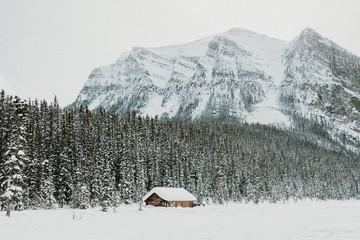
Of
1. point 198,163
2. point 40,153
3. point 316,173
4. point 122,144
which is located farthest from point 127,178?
point 316,173

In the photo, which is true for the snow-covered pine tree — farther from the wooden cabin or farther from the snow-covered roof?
the wooden cabin

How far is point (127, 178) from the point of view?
75.3 m

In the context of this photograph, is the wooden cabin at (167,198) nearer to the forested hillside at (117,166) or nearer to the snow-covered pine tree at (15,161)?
the forested hillside at (117,166)

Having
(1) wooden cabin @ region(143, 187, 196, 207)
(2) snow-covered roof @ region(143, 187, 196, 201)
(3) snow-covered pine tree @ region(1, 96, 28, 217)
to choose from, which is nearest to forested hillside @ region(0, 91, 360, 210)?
(3) snow-covered pine tree @ region(1, 96, 28, 217)

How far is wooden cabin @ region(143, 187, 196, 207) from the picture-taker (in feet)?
238

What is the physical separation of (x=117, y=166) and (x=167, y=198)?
18817mm

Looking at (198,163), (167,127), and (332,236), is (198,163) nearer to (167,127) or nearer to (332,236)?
(167,127)

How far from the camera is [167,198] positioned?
71.8m

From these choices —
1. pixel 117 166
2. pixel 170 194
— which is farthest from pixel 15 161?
pixel 117 166

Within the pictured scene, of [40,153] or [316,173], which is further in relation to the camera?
[316,173]

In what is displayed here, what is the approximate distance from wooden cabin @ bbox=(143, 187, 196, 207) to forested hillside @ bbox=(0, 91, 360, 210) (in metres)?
3.15

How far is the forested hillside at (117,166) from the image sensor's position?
4969cm

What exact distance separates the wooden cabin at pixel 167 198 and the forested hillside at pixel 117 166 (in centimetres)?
315

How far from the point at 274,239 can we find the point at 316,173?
429 feet
